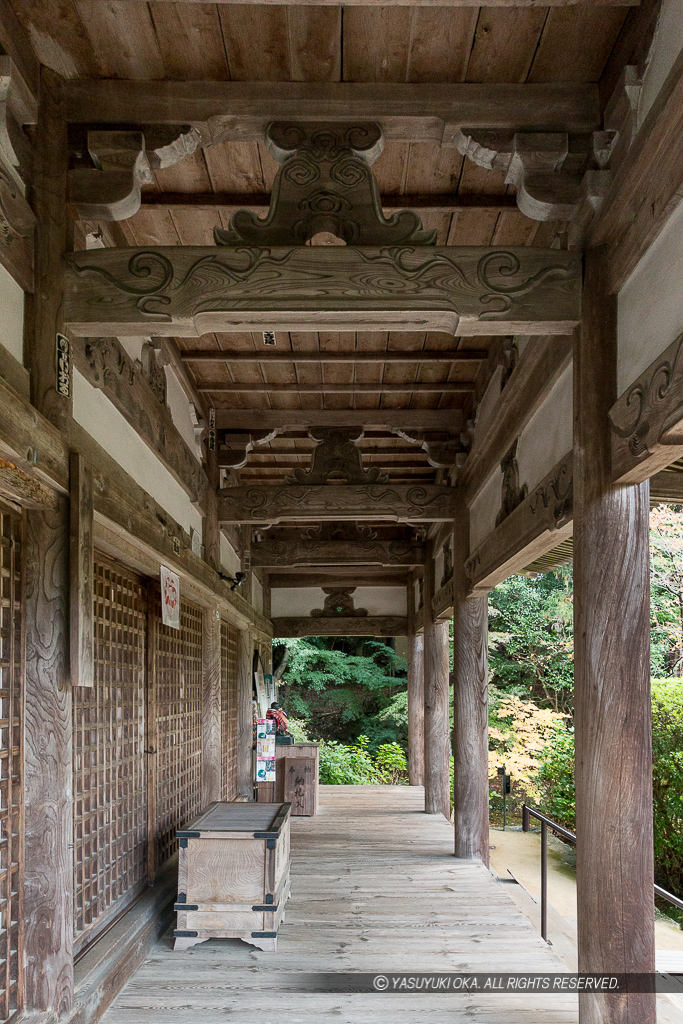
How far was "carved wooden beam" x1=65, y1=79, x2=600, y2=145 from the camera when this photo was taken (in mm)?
2977

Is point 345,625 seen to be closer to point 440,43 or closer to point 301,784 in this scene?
point 301,784

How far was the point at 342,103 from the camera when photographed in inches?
119

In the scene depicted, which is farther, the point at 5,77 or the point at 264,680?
the point at 264,680

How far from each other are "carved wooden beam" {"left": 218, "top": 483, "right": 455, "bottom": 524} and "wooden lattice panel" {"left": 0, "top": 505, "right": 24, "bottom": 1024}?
409cm

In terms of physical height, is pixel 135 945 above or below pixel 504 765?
above

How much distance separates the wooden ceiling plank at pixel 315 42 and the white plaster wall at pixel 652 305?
1.33 metres

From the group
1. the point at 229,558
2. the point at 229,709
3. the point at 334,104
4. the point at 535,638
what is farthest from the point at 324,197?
the point at 535,638

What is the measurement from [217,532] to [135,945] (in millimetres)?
3529

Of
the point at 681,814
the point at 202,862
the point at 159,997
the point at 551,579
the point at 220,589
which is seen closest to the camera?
the point at 159,997

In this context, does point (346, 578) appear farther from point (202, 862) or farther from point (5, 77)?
Result: point (5, 77)

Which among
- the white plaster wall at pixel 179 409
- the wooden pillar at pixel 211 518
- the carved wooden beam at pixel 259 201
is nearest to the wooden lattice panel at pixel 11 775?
the carved wooden beam at pixel 259 201

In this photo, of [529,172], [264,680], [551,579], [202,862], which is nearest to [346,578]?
[264,680]

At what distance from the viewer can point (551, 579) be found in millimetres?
15570

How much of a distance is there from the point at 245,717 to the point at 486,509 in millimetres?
4962
